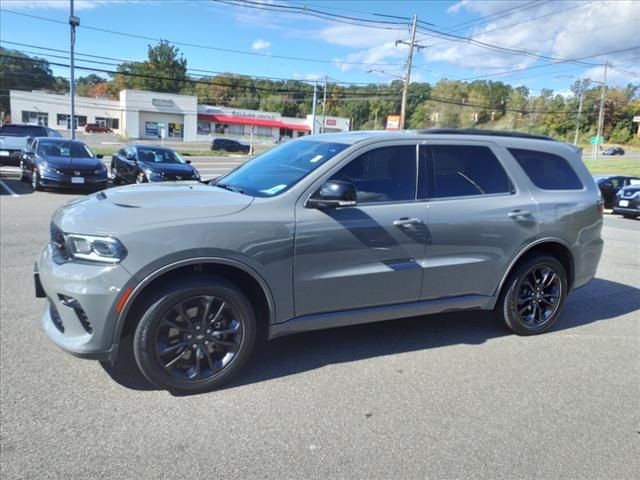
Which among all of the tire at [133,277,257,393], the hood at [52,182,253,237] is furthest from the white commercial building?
the tire at [133,277,257,393]

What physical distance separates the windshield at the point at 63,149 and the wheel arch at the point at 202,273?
1348 centimetres

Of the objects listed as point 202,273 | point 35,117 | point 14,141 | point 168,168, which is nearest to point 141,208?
point 202,273

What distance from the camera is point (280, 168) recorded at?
163 inches

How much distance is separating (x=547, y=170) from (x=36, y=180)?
13.8 metres

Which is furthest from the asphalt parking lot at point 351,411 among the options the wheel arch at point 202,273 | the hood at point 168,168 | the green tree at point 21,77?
the green tree at point 21,77

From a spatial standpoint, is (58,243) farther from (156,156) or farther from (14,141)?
(14,141)

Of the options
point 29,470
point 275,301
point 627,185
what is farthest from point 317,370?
point 627,185

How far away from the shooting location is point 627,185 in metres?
18.6

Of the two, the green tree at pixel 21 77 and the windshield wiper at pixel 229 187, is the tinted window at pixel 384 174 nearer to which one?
the windshield wiper at pixel 229 187

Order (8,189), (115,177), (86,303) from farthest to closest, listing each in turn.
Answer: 1. (115,177)
2. (8,189)
3. (86,303)

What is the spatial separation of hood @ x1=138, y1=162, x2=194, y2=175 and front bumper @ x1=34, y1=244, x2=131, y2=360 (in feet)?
42.4

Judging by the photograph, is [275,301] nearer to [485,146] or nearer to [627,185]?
[485,146]

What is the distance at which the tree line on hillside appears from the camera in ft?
306

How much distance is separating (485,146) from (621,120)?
Result: 4106 inches
